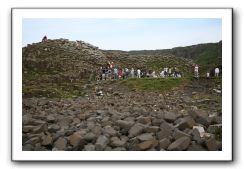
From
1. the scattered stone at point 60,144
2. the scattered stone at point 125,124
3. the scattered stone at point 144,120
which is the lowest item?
the scattered stone at point 60,144

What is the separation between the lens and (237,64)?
5.11m

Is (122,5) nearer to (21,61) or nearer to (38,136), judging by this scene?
(21,61)

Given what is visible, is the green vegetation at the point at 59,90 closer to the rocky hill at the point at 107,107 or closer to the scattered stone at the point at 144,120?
the rocky hill at the point at 107,107

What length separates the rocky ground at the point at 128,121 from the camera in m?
5.05

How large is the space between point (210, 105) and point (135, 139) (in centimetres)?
98

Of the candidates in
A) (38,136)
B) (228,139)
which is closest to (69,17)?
(38,136)

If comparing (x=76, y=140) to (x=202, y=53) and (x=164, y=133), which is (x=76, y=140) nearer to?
(x=164, y=133)

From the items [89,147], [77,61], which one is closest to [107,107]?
[89,147]

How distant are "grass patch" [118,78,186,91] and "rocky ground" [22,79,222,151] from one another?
0.37ft

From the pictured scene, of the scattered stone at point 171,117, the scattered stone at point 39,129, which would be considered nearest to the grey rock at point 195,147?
the scattered stone at point 171,117

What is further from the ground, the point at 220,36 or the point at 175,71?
the point at 220,36

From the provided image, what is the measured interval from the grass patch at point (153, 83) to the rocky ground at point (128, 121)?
0.37 ft

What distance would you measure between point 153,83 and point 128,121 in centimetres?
79

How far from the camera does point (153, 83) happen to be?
5801mm
